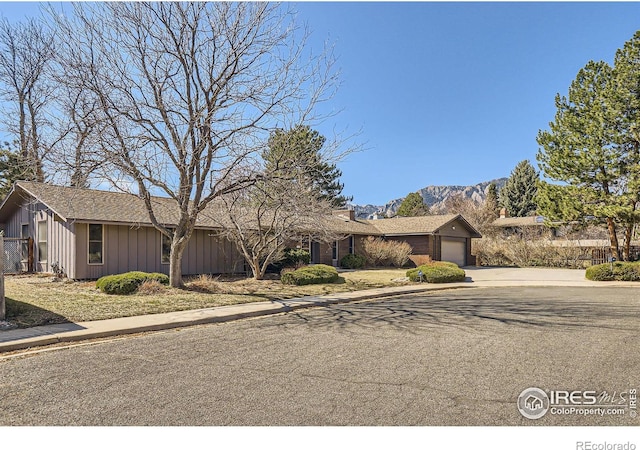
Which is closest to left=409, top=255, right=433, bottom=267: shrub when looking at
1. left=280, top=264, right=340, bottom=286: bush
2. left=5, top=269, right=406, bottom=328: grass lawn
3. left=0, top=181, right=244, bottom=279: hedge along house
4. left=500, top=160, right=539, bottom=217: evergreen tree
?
left=5, top=269, right=406, bottom=328: grass lawn

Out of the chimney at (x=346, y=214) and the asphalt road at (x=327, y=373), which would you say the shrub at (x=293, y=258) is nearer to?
the chimney at (x=346, y=214)

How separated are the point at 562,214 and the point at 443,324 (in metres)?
20.7

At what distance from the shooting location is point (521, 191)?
178ft

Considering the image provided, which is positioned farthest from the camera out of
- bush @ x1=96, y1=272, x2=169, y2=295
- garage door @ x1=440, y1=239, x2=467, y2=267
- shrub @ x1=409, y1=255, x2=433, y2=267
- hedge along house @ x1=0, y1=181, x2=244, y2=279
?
garage door @ x1=440, y1=239, x2=467, y2=267

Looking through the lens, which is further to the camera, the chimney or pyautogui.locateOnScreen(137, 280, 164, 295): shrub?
the chimney

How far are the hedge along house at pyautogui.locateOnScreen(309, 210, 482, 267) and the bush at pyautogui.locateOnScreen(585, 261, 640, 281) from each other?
34.0 feet

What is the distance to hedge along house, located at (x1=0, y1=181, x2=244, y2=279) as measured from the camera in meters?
16.2

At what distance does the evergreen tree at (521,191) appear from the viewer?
53.3 meters

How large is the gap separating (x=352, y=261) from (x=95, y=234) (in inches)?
611

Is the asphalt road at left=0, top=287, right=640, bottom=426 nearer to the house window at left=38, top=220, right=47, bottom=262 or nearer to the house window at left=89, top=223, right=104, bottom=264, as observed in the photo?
the house window at left=89, top=223, right=104, bottom=264

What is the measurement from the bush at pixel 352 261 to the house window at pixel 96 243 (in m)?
15.1

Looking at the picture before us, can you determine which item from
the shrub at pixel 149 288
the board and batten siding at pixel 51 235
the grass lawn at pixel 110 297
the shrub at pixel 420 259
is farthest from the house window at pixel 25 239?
the shrub at pixel 420 259

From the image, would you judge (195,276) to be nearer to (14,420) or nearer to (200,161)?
(200,161)

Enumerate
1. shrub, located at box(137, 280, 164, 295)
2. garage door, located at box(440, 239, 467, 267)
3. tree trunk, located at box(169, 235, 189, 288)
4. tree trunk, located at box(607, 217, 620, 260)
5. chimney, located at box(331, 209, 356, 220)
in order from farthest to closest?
chimney, located at box(331, 209, 356, 220)
garage door, located at box(440, 239, 467, 267)
tree trunk, located at box(607, 217, 620, 260)
tree trunk, located at box(169, 235, 189, 288)
shrub, located at box(137, 280, 164, 295)
